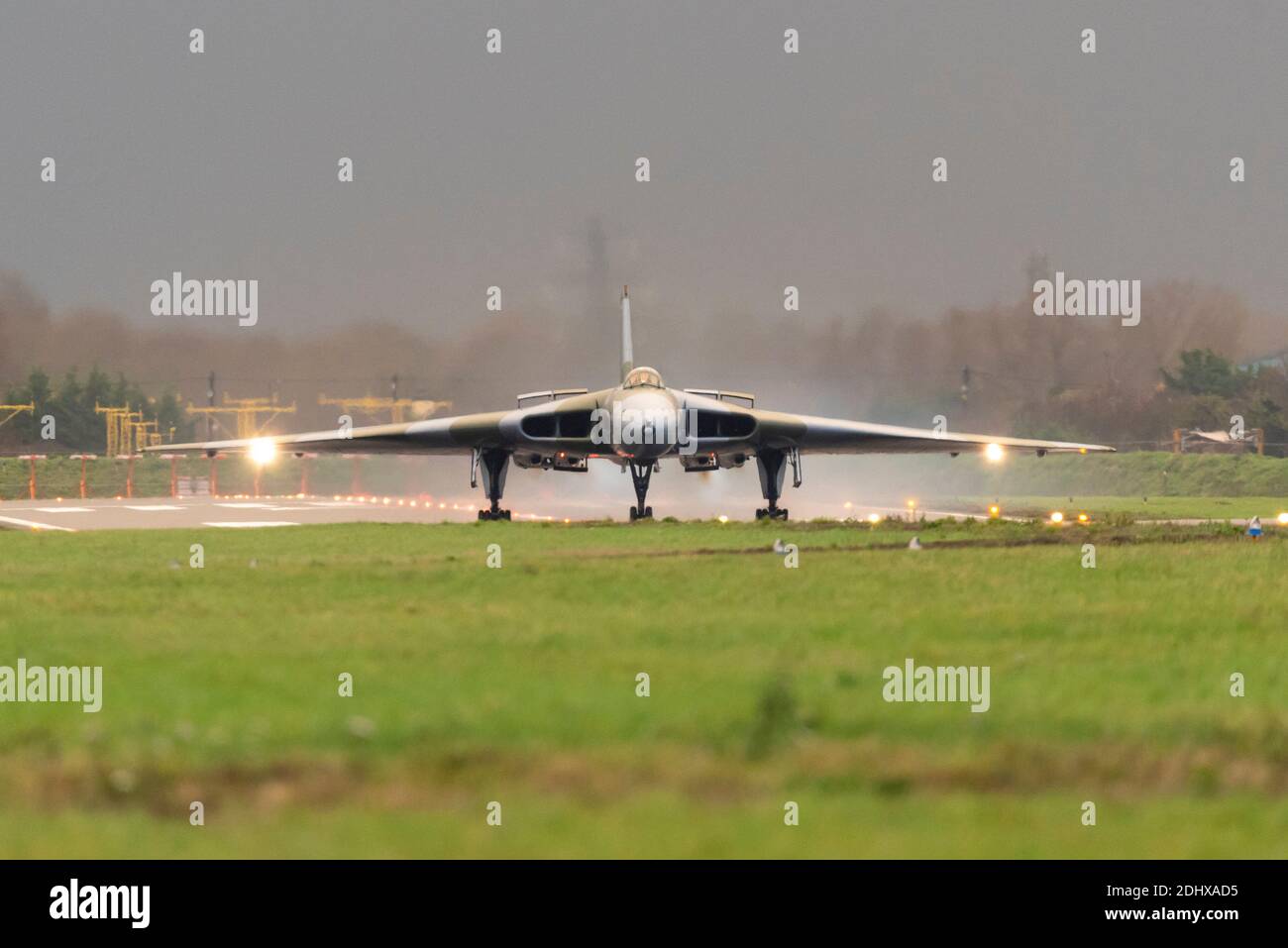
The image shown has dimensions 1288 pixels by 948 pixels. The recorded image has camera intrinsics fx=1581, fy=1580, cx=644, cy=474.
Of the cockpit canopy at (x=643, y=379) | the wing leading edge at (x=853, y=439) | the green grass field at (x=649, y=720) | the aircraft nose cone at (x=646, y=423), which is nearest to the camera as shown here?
the green grass field at (x=649, y=720)

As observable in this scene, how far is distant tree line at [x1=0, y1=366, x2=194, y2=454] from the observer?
137 m

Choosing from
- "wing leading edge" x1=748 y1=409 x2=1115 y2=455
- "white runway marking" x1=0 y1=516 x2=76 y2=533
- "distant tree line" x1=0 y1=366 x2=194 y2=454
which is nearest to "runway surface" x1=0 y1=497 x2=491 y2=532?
"white runway marking" x1=0 y1=516 x2=76 y2=533

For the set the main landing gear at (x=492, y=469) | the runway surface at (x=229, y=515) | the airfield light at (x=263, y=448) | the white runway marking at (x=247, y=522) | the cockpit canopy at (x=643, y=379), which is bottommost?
the white runway marking at (x=247, y=522)

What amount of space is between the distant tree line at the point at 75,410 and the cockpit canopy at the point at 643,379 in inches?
4106

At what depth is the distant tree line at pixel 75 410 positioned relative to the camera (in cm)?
13738

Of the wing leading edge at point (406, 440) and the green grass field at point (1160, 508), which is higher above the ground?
the wing leading edge at point (406, 440)

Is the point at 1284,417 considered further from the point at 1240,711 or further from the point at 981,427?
the point at 1240,711

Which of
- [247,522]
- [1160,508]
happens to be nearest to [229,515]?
[247,522]

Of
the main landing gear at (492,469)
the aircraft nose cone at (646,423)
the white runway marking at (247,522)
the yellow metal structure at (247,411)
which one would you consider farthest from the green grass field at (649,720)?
the yellow metal structure at (247,411)

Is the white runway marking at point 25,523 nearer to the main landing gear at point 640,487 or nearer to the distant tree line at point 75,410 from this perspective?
the main landing gear at point 640,487

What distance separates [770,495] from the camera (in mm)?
48250

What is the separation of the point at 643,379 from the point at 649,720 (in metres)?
33.1

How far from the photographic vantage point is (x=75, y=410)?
148375mm
